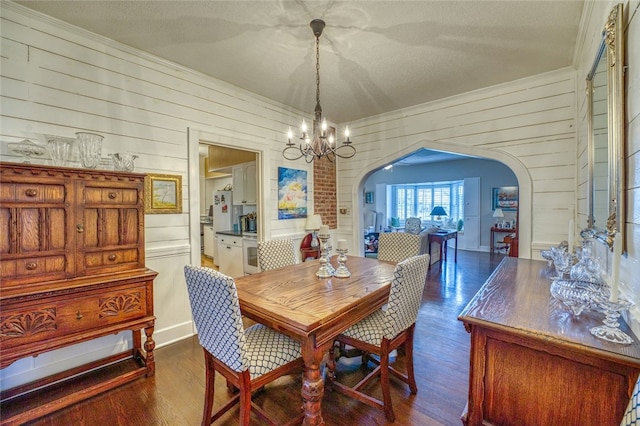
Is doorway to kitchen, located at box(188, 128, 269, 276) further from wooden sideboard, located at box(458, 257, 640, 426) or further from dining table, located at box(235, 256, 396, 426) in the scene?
wooden sideboard, located at box(458, 257, 640, 426)

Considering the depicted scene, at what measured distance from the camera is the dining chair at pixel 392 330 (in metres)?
1.77

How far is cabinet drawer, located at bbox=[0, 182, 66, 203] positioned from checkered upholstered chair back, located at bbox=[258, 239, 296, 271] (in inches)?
61.6

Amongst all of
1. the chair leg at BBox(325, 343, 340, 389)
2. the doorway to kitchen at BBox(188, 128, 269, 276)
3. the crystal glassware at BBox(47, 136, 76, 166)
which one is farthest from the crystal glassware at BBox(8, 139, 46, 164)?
the chair leg at BBox(325, 343, 340, 389)

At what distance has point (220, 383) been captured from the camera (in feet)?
7.39

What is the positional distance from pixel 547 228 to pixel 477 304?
2.43 m

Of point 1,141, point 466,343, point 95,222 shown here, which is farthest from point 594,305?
point 1,141

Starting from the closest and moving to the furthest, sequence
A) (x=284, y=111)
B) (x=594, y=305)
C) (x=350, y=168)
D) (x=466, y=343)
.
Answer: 1. (x=594, y=305)
2. (x=466, y=343)
3. (x=284, y=111)
4. (x=350, y=168)

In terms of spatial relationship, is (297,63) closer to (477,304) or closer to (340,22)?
(340,22)

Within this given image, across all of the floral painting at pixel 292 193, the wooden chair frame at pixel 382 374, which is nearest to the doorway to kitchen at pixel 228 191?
the floral painting at pixel 292 193

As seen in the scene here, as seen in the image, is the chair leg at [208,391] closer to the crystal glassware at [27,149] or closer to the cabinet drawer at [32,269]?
the cabinet drawer at [32,269]

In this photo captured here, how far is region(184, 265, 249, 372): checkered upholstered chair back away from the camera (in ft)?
4.66

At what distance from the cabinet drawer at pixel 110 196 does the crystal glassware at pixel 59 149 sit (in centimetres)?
30

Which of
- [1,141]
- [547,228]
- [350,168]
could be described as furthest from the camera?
[350,168]

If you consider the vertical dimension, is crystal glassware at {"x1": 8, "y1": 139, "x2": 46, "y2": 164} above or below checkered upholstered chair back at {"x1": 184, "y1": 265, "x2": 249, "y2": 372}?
above
